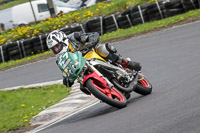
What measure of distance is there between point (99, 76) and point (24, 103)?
4344 mm

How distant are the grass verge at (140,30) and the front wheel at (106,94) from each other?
13024 mm

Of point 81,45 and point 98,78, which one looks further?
point 81,45

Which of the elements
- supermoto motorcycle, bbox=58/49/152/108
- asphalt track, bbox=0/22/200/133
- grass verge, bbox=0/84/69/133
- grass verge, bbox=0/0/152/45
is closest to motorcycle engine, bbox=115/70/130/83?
supermoto motorcycle, bbox=58/49/152/108

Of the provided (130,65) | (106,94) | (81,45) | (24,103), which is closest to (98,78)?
(106,94)

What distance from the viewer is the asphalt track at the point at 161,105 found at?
5.38 m

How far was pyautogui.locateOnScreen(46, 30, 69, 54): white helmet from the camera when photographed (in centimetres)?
736

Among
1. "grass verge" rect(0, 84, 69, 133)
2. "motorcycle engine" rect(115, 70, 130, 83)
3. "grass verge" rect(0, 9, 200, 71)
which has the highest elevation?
"motorcycle engine" rect(115, 70, 130, 83)

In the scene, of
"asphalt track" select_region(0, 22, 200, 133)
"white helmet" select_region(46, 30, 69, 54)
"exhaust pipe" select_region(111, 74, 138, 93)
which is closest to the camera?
"asphalt track" select_region(0, 22, 200, 133)

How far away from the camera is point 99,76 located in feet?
23.7

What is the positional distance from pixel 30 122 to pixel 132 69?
2.34 meters

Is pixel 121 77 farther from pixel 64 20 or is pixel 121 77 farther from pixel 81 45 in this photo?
pixel 64 20

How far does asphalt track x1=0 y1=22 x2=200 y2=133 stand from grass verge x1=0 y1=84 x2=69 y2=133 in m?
1.46

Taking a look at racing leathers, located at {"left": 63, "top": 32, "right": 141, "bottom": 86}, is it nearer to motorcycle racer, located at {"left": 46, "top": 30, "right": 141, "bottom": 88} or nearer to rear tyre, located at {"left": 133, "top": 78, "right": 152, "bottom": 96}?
motorcycle racer, located at {"left": 46, "top": 30, "right": 141, "bottom": 88}

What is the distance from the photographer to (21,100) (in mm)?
11430
